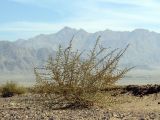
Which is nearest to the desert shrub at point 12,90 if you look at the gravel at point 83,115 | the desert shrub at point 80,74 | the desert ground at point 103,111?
the desert ground at point 103,111

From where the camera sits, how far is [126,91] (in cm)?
2380

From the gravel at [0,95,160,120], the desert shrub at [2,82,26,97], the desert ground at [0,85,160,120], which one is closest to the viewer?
the gravel at [0,95,160,120]

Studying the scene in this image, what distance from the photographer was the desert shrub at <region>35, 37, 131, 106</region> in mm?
16812

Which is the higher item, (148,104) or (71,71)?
(71,71)

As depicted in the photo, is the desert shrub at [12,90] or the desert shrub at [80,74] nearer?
the desert shrub at [80,74]

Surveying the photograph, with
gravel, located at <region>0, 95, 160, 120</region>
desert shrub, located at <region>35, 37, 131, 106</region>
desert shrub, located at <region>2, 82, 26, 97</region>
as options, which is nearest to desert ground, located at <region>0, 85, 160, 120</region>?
gravel, located at <region>0, 95, 160, 120</region>

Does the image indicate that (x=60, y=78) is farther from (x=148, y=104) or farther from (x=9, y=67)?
(x=9, y=67)

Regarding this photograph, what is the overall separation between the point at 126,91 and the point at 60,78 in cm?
739

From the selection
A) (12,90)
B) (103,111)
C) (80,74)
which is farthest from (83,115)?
(12,90)

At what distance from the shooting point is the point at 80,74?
1697cm

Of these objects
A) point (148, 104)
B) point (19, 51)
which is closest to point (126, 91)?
point (148, 104)

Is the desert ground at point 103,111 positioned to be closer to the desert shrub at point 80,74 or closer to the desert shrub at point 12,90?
the desert shrub at point 80,74

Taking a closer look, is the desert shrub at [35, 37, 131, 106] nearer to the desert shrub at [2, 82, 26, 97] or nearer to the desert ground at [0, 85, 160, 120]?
the desert ground at [0, 85, 160, 120]

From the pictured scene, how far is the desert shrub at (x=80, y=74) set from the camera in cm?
1681
